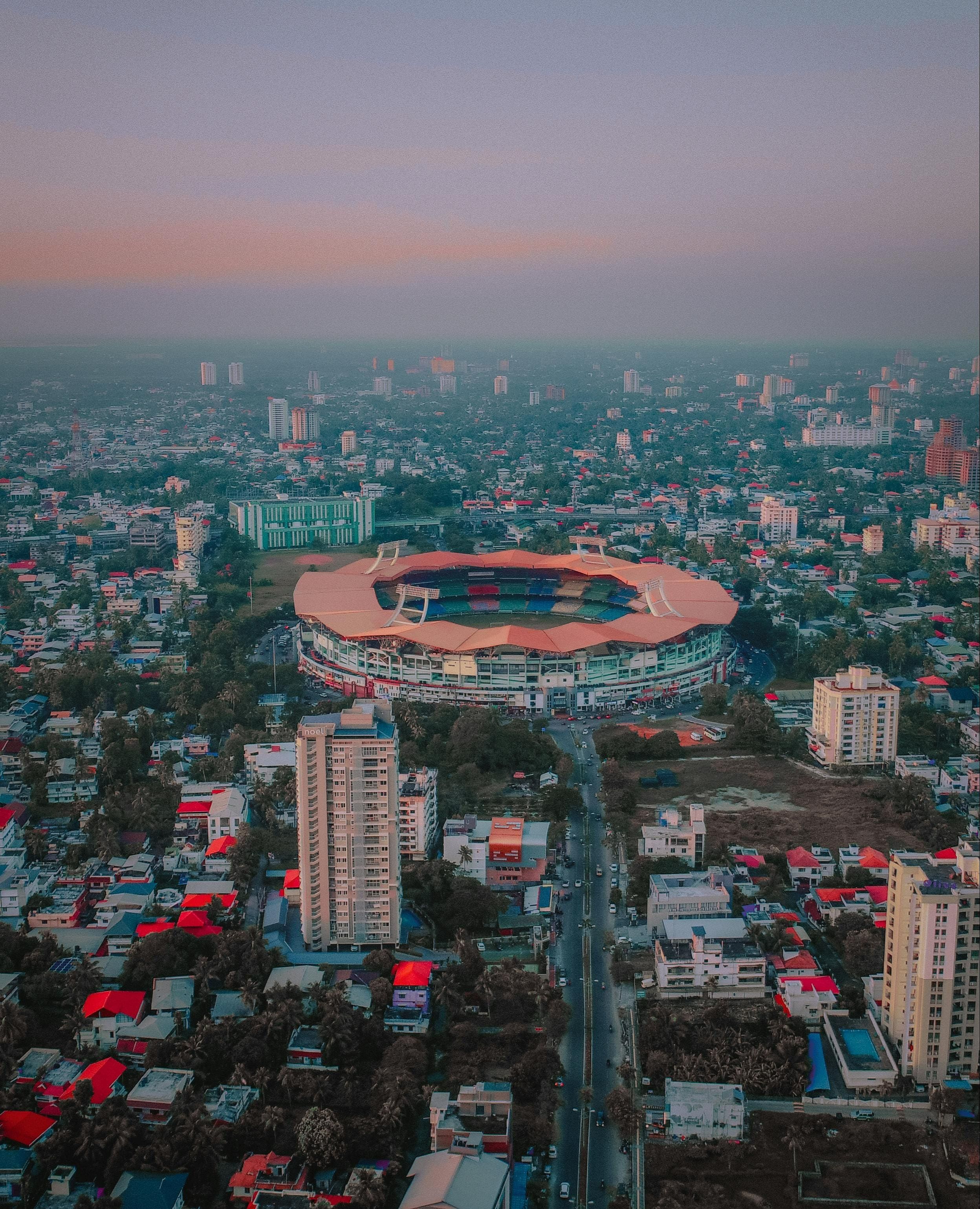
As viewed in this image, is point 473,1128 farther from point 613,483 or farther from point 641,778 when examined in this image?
point 613,483

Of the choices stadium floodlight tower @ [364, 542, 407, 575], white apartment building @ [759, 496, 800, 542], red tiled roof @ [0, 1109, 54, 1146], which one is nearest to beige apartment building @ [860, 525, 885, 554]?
white apartment building @ [759, 496, 800, 542]

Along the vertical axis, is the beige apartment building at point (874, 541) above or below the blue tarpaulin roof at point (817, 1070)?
above

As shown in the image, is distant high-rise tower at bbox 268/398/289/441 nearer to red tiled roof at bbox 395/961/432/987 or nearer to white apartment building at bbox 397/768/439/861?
white apartment building at bbox 397/768/439/861

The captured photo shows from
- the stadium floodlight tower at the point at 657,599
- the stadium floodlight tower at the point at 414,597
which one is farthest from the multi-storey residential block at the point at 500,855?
the stadium floodlight tower at the point at 657,599

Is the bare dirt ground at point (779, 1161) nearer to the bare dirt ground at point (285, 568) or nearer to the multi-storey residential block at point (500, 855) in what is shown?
the multi-storey residential block at point (500, 855)

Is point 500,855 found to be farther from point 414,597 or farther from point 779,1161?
point 414,597

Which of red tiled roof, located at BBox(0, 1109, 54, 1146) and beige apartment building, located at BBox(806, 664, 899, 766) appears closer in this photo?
red tiled roof, located at BBox(0, 1109, 54, 1146)
